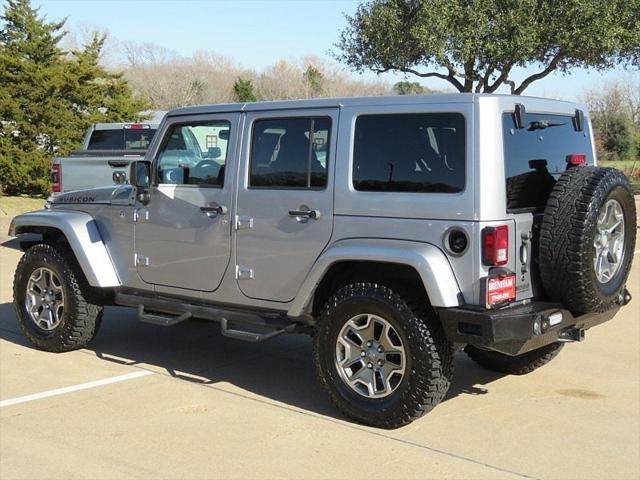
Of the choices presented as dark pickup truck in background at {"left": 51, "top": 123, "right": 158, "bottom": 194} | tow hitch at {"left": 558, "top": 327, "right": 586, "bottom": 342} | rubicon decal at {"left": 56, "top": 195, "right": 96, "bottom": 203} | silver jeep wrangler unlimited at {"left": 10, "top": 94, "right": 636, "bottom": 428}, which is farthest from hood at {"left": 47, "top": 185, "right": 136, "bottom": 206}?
dark pickup truck in background at {"left": 51, "top": 123, "right": 158, "bottom": 194}

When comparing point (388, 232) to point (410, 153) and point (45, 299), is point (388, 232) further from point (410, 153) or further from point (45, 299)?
point (45, 299)

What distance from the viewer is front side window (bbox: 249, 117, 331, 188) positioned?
16.6 ft

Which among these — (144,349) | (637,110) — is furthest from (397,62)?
(637,110)

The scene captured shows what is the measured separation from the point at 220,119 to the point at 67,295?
2023mm

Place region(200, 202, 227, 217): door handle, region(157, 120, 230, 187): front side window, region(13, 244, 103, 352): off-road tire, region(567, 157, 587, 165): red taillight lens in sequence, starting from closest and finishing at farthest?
region(567, 157, 587, 165): red taillight lens → region(200, 202, 227, 217): door handle → region(157, 120, 230, 187): front side window → region(13, 244, 103, 352): off-road tire

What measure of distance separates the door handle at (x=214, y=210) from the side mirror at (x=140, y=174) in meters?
0.64

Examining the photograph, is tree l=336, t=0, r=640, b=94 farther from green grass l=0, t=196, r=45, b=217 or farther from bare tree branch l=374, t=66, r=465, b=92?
green grass l=0, t=196, r=45, b=217

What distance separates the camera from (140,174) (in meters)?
5.88

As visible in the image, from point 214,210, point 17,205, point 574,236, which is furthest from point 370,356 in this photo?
A: point 17,205

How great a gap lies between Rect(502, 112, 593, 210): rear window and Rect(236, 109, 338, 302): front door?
1124 mm

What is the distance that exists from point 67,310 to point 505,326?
12.2ft

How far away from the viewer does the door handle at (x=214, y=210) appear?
546cm

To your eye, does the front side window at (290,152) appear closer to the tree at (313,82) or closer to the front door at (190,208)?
the front door at (190,208)

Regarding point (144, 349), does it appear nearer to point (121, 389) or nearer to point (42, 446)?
point (121, 389)
